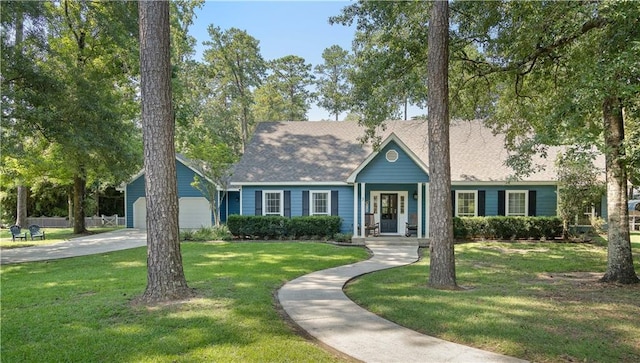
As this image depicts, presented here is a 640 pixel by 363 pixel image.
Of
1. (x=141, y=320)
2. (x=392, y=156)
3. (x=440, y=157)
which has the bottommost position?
(x=141, y=320)

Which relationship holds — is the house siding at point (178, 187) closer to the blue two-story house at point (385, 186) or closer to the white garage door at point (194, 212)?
the white garage door at point (194, 212)

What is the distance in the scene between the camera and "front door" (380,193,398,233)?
60.6ft

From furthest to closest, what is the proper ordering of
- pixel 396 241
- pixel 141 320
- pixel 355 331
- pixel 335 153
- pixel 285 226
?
pixel 335 153 < pixel 285 226 < pixel 396 241 < pixel 141 320 < pixel 355 331

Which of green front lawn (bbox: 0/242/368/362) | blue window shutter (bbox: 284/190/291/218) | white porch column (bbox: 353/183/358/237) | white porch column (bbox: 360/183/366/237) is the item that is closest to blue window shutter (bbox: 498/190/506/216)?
white porch column (bbox: 360/183/366/237)

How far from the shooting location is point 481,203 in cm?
1816

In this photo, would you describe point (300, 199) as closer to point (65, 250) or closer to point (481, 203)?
point (481, 203)

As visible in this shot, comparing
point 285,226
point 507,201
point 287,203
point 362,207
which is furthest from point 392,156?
point 507,201

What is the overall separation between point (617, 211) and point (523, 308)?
4477 mm

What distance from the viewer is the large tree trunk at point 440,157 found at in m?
7.69

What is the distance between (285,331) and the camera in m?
5.10

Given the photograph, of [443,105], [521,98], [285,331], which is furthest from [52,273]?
[521,98]

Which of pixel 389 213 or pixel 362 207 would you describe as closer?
pixel 362 207

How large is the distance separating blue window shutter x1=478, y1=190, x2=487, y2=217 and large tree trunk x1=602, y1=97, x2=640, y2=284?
368 inches

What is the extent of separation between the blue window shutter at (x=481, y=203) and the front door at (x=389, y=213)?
3.85 metres
